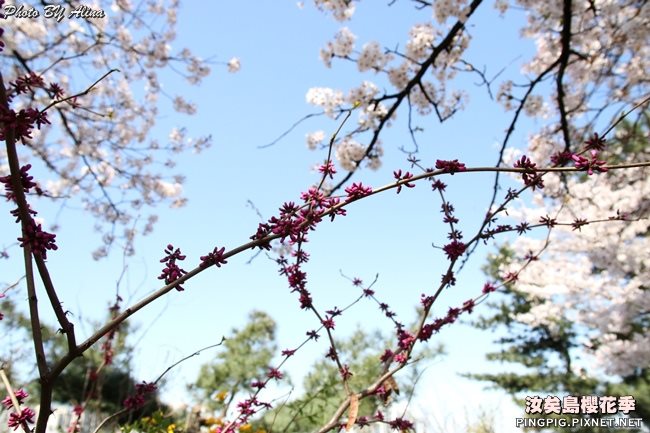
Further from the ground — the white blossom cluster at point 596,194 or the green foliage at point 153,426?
the white blossom cluster at point 596,194

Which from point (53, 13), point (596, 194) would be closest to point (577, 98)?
point (596, 194)

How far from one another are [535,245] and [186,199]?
8.99 metres

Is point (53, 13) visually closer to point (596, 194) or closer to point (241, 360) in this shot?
point (596, 194)

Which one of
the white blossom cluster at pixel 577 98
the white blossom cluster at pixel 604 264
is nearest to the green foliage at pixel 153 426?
the white blossom cluster at pixel 577 98

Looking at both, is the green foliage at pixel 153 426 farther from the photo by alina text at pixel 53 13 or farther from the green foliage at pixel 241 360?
the green foliage at pixel 241 360

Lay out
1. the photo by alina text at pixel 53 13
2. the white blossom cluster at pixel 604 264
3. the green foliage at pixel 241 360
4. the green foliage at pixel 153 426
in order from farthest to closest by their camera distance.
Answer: the green foliage at pixel 241 360 → the white blossom cluster at pixel 604 264 → the photo by alina text at pixel 53 13 → the green foliage at pixel 153 426

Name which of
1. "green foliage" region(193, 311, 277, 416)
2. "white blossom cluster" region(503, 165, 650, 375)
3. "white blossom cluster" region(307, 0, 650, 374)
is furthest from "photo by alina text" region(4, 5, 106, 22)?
"green foliage" region(193, 311, 277, 416)

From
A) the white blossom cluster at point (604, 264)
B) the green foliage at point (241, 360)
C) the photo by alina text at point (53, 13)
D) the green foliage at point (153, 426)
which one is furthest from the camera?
the green foliage at point (241, 360)

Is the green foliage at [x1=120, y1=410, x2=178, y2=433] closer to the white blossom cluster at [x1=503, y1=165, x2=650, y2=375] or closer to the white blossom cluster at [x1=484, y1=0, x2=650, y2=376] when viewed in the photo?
the white blossom cluster at [x1=484, y1=0, x2=650, y2=376]

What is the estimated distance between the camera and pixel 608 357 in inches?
434

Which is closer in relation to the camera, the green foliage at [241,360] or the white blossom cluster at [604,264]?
the white blossom cluster at [604,264]

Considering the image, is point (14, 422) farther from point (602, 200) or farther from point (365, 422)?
point (602, 200)

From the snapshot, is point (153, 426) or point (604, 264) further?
point (604, 264)

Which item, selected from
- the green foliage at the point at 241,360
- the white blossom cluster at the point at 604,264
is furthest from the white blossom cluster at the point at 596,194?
the green foliage at the point at 241,360
